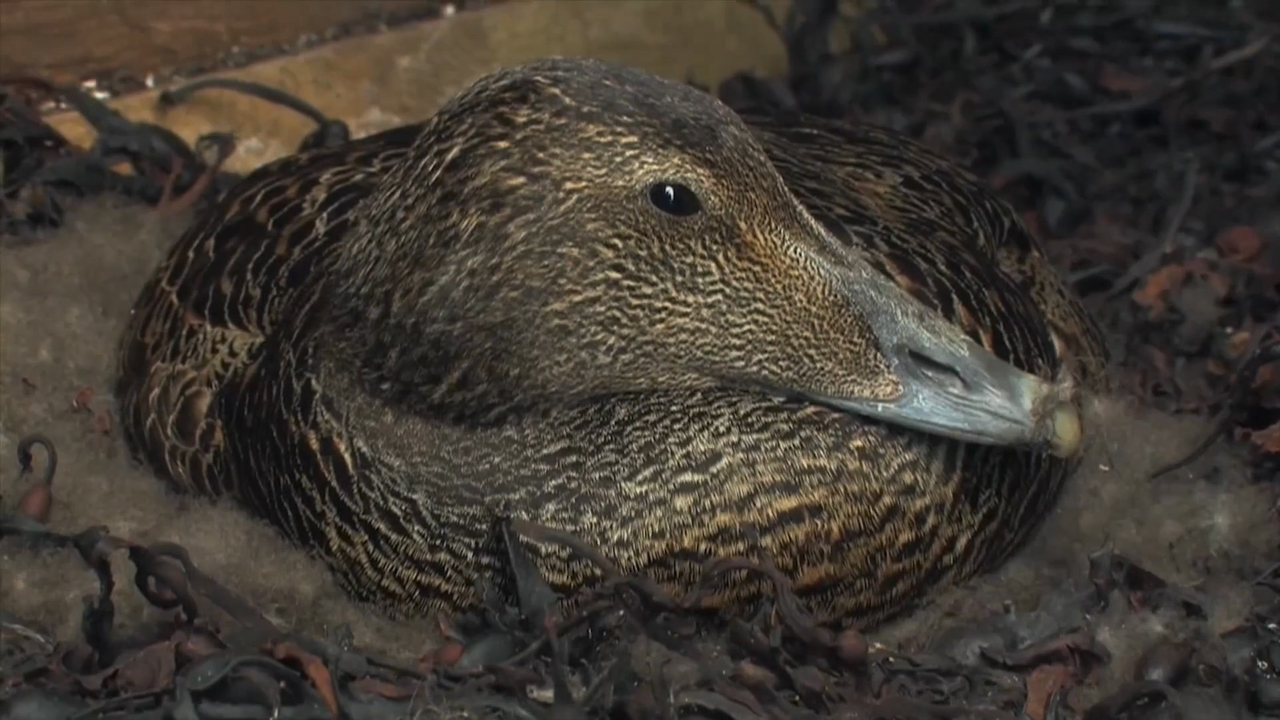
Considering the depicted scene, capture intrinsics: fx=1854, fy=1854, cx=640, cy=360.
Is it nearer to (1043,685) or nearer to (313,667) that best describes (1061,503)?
(1043,685)

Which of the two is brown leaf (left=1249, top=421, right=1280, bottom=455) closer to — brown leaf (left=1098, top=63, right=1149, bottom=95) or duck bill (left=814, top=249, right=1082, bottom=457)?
duck bill (left=814, top=249, right=1082, bottom=457)

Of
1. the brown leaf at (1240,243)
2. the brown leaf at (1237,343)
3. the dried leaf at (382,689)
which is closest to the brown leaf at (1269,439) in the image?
the brown leaf at (1237,343)

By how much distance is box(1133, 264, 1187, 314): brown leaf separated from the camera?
259cm

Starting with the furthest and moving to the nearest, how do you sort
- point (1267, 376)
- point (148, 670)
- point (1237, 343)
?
1. point (1237, 343)
2. point (1267, 376)
3. point (148, 670)

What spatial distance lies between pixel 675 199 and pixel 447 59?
1416 mm

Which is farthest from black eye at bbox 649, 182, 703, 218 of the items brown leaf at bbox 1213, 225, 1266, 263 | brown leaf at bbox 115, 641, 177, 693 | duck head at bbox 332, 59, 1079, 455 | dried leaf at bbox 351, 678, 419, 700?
brown leaf at bbox 1213, 225, 1266, 263

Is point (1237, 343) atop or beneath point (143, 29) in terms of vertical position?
beneath

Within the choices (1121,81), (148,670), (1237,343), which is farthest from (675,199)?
(1121,81)

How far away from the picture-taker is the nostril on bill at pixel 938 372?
5.81ft

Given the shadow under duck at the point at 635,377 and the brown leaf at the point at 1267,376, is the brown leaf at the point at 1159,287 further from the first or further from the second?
the shadow under duck at the point at 635,377

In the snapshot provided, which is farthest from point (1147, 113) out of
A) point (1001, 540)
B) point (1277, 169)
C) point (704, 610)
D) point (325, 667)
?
point (325, 667)

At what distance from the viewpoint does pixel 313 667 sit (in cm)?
176

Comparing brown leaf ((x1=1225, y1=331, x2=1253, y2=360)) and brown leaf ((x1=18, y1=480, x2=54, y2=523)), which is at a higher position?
brown leaf ((x1=18, y1=480, x2=54, y2=523))

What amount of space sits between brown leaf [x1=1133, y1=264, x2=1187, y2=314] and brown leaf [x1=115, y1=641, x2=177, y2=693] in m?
1.45
